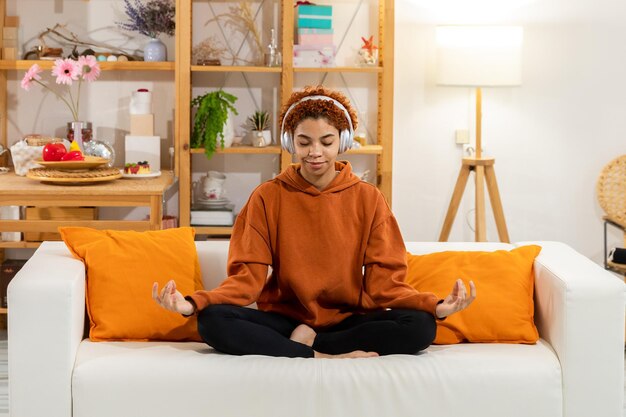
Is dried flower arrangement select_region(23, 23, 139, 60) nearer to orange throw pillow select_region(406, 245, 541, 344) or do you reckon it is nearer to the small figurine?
the small figurine

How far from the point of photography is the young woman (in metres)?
2.96

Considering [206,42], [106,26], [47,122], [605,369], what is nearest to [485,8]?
[206,42]

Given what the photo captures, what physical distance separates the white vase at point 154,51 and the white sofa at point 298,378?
6.80 feet

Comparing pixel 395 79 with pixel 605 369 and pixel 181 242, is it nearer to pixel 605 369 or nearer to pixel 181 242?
pixel 181 242

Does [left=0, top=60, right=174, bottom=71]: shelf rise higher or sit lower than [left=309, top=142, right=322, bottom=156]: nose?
higher

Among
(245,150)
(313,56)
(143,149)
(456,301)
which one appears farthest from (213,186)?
(456,301)

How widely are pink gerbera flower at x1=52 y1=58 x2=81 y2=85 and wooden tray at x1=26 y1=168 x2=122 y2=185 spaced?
43cm

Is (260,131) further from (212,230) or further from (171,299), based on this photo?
(171,299)

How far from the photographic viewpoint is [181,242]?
3227mm

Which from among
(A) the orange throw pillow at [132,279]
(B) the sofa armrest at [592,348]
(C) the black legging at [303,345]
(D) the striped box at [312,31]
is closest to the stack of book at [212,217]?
(D) the striped box at [312,31]

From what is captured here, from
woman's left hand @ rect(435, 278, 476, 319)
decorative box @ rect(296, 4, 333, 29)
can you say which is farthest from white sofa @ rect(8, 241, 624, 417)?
decorative box @ rect(296, 4, 333, 29)

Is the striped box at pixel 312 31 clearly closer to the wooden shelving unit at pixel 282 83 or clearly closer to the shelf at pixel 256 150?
the wooden shelving unit at pixel 282 83

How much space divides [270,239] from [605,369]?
104 cm

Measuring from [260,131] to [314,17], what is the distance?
587mm
